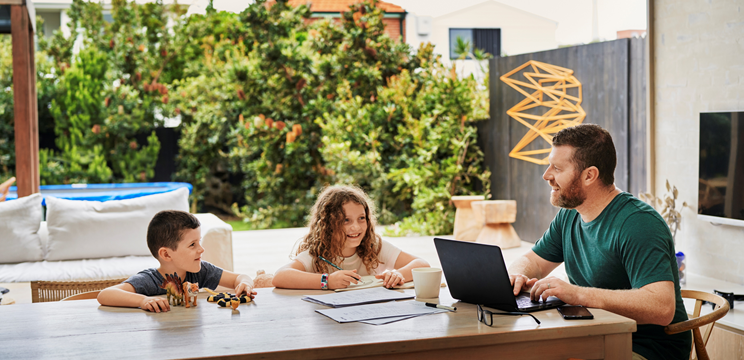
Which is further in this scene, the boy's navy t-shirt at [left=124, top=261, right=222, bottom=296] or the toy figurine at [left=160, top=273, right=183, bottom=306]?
the boy's navy t-shirt at [left=124, top=261, right=222, bottom=296]

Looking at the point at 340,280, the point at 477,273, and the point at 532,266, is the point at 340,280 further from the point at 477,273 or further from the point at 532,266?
the point at 532,266

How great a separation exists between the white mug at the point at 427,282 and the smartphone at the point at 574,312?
0.36m

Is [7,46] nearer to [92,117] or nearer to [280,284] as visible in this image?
[92,117]

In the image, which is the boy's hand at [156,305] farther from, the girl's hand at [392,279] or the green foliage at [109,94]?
the green foliage at [109,94]

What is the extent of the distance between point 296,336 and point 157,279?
77 cm

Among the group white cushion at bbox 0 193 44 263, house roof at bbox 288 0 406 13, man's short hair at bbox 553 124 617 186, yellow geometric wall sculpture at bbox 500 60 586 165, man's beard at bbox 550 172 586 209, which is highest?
house roof at bbox 288 0 406 13

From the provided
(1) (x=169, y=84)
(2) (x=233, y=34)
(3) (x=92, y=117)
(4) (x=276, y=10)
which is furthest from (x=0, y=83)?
(4) (x=276, y=10)

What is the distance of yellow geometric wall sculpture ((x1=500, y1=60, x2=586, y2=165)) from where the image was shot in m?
6.14

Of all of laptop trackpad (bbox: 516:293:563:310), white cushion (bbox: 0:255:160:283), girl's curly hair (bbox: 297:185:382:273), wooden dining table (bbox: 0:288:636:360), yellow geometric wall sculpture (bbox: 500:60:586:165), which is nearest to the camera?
wooden dining table (bbox: 0:288:636:360)

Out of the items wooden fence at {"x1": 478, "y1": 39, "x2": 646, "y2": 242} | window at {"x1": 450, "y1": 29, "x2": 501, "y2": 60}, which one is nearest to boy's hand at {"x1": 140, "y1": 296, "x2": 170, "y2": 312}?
wooden fence at {"x1": 478, "y1": 39, "x2": 646, "y2": 242}

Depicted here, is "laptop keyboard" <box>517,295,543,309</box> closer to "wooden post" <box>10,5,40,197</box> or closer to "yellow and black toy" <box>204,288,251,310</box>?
"yellow and black toy" <box>204,288,251,310</box>

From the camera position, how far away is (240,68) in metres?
8.79

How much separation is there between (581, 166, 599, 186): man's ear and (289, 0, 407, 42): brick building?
1092 cm

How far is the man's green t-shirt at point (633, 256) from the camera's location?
1.83m
